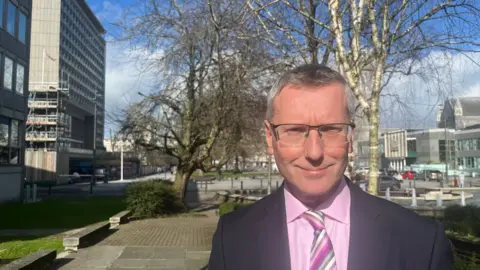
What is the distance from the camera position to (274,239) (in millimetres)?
1529

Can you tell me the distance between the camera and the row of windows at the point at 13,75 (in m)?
22.1

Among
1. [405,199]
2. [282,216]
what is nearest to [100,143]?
[405,199]

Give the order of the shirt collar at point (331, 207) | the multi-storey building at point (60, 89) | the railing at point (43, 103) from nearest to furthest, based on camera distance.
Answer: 1. the shirt collar at point (331, 207)
2. the multi-storey building at point (60, 89)
3. the railing at point (43, 103)

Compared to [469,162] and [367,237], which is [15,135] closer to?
[367,237]

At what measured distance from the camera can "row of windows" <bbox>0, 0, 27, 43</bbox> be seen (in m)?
21.9

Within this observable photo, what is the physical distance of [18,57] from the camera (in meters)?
23.5

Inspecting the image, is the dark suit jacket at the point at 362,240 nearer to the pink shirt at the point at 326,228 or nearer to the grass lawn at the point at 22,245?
the pink shirt at the point at 326,228

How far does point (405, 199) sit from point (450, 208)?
14152mm

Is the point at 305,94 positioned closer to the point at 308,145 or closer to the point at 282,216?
the point at 308,145

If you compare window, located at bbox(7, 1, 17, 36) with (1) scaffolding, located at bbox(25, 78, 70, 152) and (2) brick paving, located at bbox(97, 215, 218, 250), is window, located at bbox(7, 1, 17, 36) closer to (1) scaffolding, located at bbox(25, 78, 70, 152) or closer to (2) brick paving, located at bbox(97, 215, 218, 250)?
(2) brick paving, located at bbox(97, 215, 218, 250)

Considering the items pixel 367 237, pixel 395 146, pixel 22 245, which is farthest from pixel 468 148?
pixel 367 237

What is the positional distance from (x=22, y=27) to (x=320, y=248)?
88.8 ft

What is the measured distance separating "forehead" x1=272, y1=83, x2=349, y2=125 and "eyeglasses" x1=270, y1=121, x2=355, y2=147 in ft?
0.06

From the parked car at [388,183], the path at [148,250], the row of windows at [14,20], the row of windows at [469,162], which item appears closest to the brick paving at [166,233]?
the path at [148,250]
